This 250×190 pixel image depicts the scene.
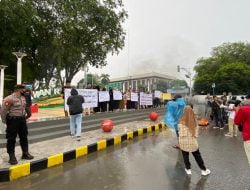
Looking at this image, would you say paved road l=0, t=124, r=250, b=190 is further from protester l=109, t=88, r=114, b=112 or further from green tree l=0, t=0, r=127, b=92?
green tree l=0, t=0, r=127, b=92

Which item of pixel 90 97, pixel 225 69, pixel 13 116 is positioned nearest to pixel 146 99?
pixel 90 97

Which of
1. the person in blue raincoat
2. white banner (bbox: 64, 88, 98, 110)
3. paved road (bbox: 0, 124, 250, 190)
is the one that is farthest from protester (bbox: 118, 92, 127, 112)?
the person in blue raincoat

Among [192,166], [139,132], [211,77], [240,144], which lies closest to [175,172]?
[192,166]

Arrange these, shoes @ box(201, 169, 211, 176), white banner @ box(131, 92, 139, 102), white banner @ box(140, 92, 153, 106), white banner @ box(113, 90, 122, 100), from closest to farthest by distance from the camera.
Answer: shoes @ box(201, 169, 211, 176), white banner @ box(113, 90, 122, 100), white banner @ box(131, 92, 139, 102), white banner @ box(140, 92, 153, 106)

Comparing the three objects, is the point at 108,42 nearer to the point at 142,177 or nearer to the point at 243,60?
the point at 142,177

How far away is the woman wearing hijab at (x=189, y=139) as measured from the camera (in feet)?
24.1

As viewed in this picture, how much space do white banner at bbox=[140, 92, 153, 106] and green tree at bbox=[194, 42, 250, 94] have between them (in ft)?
149

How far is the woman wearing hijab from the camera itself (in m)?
7.36

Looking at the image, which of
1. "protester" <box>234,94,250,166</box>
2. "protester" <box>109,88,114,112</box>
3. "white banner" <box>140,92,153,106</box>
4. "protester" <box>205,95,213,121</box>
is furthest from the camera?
"white banner" <box>140,92,153,106</box>

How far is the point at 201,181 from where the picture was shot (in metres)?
6.85

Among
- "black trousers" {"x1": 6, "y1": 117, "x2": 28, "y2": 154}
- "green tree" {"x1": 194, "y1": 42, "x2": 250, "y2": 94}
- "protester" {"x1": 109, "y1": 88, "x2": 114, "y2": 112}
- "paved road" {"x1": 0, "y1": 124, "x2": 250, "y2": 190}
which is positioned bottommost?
"paved road" {"x1": 0, "y1": 124, "x2": 250, "y2": 190}

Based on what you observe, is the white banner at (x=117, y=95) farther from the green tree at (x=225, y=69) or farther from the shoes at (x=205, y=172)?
the green tree at (x=225, y=69)

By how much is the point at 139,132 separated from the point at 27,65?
90.6ft

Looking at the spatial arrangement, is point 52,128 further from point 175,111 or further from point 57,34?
point 57,34
